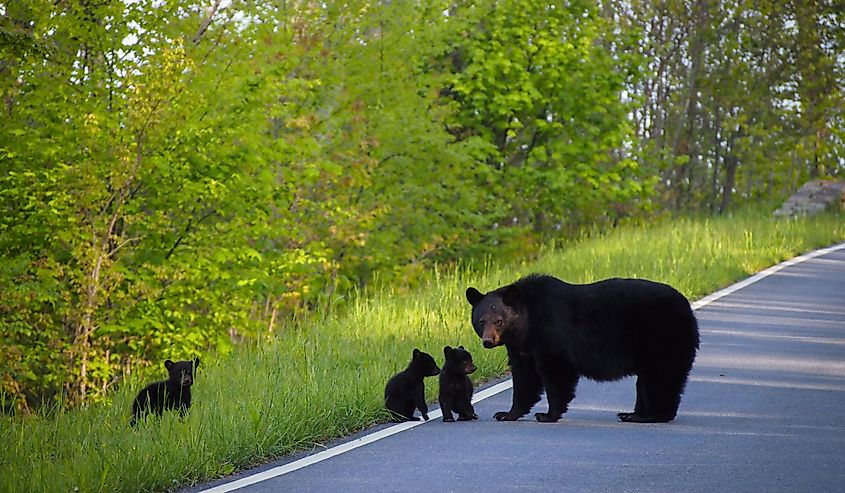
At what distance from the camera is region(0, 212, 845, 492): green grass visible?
7230 millimetres

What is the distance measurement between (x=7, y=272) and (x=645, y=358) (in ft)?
32.7

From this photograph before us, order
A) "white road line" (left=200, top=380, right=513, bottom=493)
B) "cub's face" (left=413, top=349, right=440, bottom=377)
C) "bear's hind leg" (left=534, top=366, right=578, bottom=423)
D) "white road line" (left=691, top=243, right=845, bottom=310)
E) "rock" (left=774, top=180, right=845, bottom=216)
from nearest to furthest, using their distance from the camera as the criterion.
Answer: "white road line" (left=200, top=380, right=513, bottom=493), "bear's hind leg" (left=534, top=366, right=578, bottom=423), "cub's face" (left=413, top=349, right=440, bottom=377), "white road line" (left=691, top=243, right=845, bottom=310), "rock" (left=774, top=180, right=845, bottom=216)

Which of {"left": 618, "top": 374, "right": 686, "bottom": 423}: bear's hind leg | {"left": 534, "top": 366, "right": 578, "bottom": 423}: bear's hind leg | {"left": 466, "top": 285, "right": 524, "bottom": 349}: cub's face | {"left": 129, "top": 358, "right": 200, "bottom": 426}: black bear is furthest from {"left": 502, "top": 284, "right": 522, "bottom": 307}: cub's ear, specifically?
{"left": 129, "top": 358, "right": 200, "bottom": 426}: black bear

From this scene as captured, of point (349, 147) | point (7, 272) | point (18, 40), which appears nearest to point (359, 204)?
point (349, 147)

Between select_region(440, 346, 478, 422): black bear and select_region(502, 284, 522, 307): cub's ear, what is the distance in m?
0.56

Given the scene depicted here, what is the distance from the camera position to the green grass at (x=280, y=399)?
7.23m

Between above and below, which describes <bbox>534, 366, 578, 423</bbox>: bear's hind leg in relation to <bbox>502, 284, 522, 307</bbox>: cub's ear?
below

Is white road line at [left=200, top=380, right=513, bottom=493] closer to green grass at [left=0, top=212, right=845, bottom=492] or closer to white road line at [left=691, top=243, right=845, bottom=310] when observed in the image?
green grass at [left=0, top=212, right=845, bottom=492]

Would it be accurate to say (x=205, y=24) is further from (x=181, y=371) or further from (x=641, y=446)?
(x=641, y=446)

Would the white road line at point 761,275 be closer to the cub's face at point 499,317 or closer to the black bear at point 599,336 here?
the black bear at point 599,336

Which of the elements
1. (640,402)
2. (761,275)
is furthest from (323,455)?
(761,275)

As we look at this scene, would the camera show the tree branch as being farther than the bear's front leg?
Yes

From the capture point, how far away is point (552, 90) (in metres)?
35.2

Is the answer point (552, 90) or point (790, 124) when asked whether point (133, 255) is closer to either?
point (552, 90)
